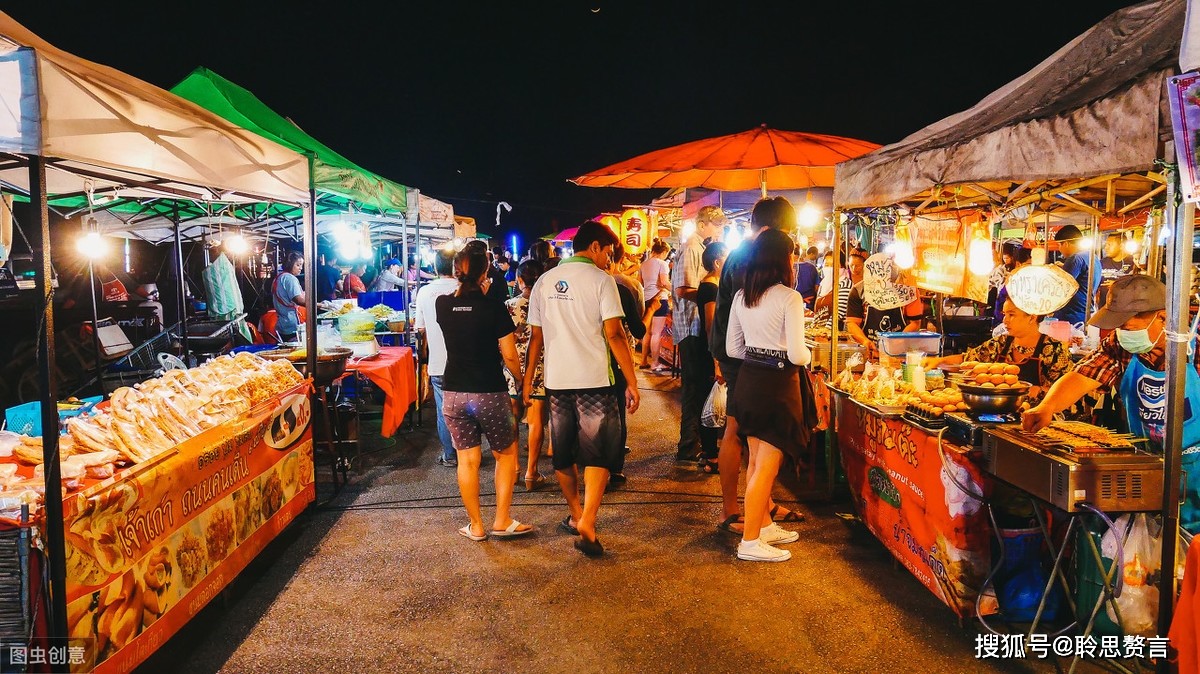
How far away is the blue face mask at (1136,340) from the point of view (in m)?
3.42

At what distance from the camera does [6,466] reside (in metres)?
3.63

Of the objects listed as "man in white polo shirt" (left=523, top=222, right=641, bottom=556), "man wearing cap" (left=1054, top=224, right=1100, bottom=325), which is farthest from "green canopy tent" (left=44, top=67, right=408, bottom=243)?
"man wearing cap" (left=1054, top=224, right=1100, bottom=325)

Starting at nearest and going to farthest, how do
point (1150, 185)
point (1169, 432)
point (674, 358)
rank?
point (1169, 432) < point (1150, 185) < point (674, 358)

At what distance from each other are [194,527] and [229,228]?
11.1 metres

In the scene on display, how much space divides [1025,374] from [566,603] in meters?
4.01

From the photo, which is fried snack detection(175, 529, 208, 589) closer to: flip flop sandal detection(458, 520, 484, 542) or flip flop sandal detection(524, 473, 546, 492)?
flip flop sandal detection(458, 520, 484, 542)

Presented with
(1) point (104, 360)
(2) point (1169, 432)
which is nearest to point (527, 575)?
(2) point (1169, 432)

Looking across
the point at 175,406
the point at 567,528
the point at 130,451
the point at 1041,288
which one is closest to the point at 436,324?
the point at 567,528

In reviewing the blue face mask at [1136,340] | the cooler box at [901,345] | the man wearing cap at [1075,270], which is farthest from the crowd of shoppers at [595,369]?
the man wearing cap at [1075,270]

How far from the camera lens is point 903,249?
22.5 feet

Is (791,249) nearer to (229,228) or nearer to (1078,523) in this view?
(1078,523)

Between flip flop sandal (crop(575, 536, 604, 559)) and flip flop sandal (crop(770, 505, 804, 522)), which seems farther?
flip flop sandal (crop(770, 505, 804, 522))

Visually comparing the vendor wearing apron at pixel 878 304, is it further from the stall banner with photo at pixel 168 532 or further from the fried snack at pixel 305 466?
the stall banner with photo at pixel 168 532

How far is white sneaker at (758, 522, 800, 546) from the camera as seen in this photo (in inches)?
201
